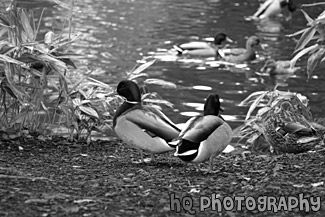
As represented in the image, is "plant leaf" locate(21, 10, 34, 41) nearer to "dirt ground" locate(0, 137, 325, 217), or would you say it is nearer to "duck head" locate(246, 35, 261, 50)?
"dirt ground" locate(0, 137, 325, 217)

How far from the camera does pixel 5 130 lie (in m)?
6.81

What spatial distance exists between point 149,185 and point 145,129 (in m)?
1.13

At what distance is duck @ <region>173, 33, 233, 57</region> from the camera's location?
1605 cm

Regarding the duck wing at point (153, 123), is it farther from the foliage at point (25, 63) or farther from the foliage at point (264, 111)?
the foliage at point (264, 111)

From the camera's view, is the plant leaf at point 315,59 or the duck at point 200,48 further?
the duck at point 200,48

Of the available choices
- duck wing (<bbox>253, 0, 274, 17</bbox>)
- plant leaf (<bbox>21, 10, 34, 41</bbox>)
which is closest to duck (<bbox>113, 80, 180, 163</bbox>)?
plant leaf (<bbox>21, 10, 34, 41</bbox>)

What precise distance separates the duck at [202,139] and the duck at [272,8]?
16.4 meters

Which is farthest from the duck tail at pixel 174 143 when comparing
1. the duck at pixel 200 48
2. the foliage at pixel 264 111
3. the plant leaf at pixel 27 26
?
the duck at pixel 200 48

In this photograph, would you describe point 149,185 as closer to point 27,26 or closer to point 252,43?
point 27,26

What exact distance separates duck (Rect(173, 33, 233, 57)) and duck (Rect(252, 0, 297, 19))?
5.16 meters

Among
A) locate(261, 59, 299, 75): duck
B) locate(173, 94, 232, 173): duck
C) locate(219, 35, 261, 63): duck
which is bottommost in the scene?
locate(219, 35, 261, 63): duck

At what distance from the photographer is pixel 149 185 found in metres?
5.06

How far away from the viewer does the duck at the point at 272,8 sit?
22109 millimetres

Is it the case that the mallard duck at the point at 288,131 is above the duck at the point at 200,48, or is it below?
above
